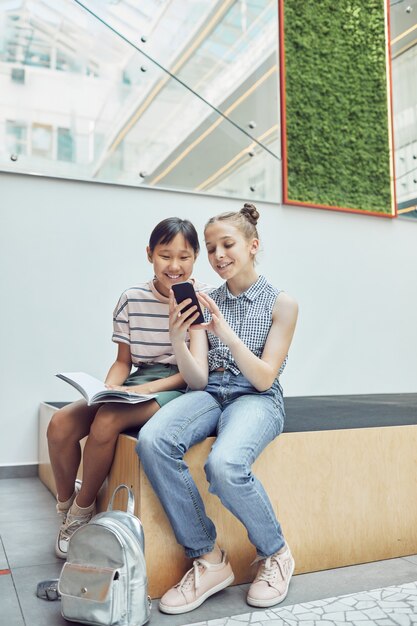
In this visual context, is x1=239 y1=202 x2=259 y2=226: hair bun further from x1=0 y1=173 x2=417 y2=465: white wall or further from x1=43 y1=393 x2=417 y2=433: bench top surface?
x1=0 y1=173 x2=417 y2=465: white wall

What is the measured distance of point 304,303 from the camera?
462cm

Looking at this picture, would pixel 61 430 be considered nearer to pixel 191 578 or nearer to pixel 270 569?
pixel 191 578

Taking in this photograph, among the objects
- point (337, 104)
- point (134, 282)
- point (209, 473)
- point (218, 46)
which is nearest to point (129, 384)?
point (209, 473)

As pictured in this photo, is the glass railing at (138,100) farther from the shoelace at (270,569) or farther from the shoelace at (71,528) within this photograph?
the shoelace at (270,569)

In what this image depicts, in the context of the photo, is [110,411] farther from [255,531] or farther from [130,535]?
[255,531]

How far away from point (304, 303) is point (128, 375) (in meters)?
2.69

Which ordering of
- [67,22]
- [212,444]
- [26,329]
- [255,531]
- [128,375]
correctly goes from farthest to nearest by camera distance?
[67,22] → [26,329] → [128,375] → [212,444] → [255,531]

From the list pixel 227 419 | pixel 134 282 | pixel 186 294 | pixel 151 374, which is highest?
pixel 134 282

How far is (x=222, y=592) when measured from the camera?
1678 mm

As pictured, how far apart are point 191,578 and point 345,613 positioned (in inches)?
16.3

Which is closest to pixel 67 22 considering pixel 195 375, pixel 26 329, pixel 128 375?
pixel 26 329

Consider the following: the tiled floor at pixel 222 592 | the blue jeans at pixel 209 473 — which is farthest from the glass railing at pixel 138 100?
the blue jeans at pixel 209 473

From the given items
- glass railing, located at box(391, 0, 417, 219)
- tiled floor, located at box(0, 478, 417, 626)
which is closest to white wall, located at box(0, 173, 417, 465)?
glass railing, located at box(391, 0, 417, 219)

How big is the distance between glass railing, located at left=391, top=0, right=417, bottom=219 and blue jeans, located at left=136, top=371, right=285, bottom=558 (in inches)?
156
